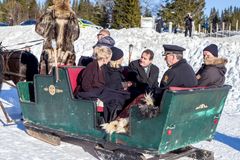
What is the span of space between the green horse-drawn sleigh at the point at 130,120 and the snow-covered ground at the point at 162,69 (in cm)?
28

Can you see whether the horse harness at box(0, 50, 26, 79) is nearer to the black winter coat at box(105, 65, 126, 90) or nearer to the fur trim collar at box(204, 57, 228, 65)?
the black winter coat at box(105, 65, 126, 90)

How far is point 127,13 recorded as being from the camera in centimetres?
3572

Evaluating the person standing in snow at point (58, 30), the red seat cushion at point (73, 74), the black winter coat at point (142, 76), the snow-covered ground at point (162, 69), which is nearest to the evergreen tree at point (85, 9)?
the snow-covered ground at point (162, 69)

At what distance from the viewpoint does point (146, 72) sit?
22.0 ft

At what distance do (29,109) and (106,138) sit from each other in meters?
1.71

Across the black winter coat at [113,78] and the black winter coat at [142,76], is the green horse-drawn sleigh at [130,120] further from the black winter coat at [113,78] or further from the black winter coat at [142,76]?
the black winter coat at [142,76]

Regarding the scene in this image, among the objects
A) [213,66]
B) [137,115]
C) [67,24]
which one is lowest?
[137,115]

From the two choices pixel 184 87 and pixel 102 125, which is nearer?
pixel 184 87

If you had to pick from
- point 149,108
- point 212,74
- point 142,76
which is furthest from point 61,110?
point 212,74

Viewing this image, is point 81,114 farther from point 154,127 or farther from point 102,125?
point 154,127

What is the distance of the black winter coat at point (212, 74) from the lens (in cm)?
595

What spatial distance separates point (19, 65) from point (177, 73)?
4.48 meters

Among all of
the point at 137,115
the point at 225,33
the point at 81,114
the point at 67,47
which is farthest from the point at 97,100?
the point at 225,33

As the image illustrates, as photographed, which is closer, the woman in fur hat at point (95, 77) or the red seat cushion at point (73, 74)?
the woman in fur hat at point (95, 77)
